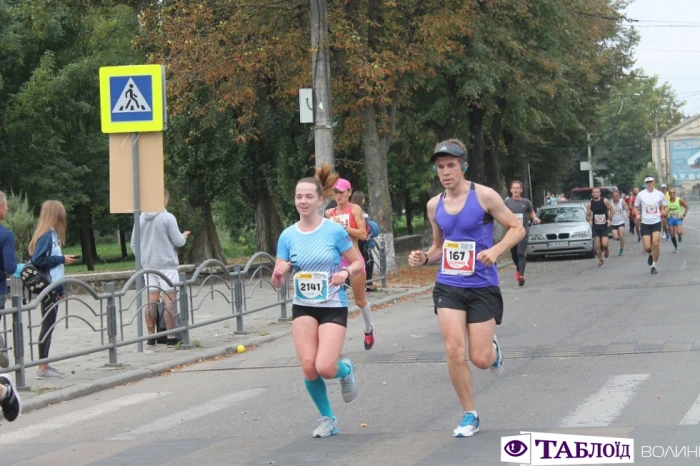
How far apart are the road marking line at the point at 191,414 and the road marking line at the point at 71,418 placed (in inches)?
31.2

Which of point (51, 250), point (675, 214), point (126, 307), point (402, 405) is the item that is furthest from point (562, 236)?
point (402, 405)

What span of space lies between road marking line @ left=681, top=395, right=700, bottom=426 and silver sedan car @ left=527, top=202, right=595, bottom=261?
72.6 ft

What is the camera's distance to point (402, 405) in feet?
27.9

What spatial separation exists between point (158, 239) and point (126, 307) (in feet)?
4.40

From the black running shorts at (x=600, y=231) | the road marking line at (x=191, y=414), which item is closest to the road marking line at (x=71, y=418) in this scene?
the road marking line at (x=191, y=414)

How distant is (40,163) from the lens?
118 ft

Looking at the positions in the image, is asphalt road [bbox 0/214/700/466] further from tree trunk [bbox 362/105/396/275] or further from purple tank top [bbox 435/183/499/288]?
tree trunk [bbox 362/105/396/275]

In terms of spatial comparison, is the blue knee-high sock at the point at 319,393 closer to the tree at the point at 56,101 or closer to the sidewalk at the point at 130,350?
the sidewalk at the point at 130,350

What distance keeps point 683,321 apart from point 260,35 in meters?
12.5

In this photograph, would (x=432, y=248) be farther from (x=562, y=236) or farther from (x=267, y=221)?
(x=267, y=221)

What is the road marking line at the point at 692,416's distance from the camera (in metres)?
7.04

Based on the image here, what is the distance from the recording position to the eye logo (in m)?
6.36

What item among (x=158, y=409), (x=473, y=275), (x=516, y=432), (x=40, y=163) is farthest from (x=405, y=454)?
(x=40, y=163)

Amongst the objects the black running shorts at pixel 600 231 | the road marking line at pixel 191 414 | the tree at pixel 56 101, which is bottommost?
the road marking line at pixel 191 414
